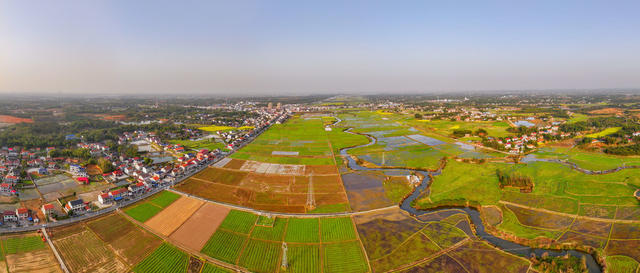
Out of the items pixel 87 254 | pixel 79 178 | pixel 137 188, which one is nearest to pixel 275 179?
pixel 137 188

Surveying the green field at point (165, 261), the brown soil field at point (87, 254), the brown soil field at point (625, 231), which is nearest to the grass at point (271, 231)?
the green field at point (165, 261)

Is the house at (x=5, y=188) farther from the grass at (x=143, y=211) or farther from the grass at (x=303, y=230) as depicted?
the grass at (x=303, y=230)

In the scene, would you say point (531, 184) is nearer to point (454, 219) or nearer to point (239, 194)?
point (454, 219)

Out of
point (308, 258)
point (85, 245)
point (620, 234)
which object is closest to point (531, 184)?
point (620, 234)

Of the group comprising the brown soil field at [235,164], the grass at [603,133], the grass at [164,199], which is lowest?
the grass at [164,199]

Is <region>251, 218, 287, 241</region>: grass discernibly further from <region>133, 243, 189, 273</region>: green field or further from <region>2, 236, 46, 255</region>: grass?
<region>2, 236, 46, 255</region>: grass

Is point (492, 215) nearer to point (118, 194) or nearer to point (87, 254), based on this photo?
→ point (87, 254)
